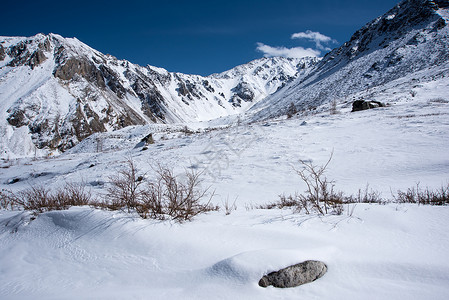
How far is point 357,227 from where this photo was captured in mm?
2504

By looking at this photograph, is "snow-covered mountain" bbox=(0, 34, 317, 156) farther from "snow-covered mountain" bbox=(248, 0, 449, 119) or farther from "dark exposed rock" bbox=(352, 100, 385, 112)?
"dark exposed rock" bbox=(352, 100, 385, 112)

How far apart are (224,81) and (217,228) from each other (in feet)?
582

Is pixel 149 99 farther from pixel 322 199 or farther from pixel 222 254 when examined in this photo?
pixel 222 254

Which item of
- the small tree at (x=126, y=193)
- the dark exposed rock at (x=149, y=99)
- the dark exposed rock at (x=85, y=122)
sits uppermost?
the dark exposed rock at (x=149, y=99)

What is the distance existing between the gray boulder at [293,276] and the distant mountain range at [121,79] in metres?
29.8

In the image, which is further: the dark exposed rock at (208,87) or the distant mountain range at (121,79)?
the dark exposed rock at (208,87)

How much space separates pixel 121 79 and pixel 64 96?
30569 millimetres

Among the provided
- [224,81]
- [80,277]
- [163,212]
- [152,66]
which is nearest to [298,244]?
[163,212]

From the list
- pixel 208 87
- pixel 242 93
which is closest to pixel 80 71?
pixel 208 87

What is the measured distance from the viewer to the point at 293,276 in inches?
68.9

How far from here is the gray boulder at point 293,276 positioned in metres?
1.73

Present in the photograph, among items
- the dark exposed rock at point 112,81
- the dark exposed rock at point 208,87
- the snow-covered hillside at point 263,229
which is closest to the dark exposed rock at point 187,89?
the dark exposed rock at point 208,87

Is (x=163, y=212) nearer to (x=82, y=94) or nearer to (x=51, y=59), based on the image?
(x=82, y=94)

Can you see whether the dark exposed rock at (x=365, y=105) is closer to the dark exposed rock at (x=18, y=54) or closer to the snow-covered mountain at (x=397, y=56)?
the snow-covered mountain at (x=397, y=56)
